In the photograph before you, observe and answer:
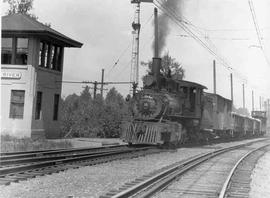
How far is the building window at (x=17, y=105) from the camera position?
22344mm

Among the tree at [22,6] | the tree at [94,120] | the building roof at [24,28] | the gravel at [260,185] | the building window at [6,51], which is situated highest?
the tree at [22,6]

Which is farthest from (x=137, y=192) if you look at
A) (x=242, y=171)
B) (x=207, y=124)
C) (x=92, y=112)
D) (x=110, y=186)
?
(x=92, y=112)

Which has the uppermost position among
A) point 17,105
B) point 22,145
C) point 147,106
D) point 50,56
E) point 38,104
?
point 50,56

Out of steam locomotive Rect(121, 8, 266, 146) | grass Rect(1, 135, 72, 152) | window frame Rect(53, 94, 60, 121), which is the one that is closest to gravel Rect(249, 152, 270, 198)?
steam locomotive Rect(121, 8, 266, 146)

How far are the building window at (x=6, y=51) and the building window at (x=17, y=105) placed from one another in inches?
75.6

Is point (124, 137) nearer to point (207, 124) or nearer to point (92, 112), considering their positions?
point (207, 124)

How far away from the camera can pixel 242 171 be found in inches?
498

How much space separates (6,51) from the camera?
74.5 feet

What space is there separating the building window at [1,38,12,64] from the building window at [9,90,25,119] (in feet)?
6.30

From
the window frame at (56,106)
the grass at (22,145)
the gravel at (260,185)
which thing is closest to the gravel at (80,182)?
the gravel at (260,185)

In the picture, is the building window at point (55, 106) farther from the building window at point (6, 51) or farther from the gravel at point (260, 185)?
the gravel at point (260, 185)

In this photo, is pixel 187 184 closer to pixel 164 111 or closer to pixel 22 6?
Result: pixel 164 111

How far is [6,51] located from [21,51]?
0.82m

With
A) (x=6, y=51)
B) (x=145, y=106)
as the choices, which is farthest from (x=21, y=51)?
(x=145, y=106)
